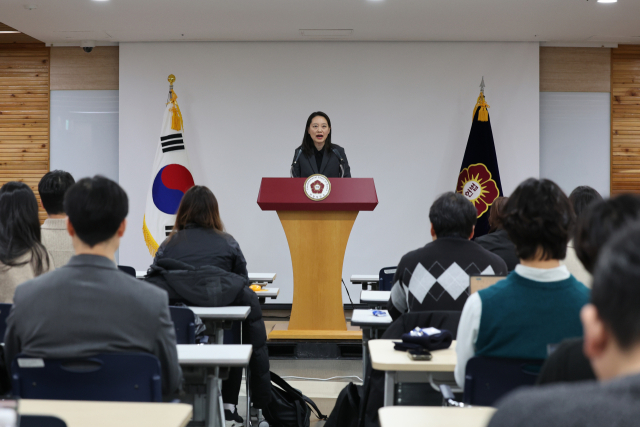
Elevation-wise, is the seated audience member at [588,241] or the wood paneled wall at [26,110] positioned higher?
the wood paneled wall at [26,110]

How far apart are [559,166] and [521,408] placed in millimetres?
7003

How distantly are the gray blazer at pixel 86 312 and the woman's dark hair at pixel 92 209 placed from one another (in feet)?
0.23

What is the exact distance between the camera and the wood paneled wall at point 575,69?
700 centimetres

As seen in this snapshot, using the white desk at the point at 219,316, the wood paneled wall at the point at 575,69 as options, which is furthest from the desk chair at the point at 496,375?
the wood paneled wall at the point at 575,69

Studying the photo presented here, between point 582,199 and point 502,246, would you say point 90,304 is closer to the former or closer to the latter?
point 502,246

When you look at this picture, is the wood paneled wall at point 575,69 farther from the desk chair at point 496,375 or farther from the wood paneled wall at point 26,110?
the desk chair at point 496,375

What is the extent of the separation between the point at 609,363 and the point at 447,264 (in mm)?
2011

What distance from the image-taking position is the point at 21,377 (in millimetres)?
1601

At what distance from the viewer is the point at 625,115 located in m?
7.05

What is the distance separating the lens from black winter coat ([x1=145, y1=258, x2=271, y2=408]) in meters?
3.00

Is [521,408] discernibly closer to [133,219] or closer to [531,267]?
[531,267]

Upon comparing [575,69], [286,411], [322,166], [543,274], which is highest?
[575,69]

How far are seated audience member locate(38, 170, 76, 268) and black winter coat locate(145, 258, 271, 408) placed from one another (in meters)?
0.56

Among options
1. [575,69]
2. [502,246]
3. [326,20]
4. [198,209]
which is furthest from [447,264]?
[575,69]
